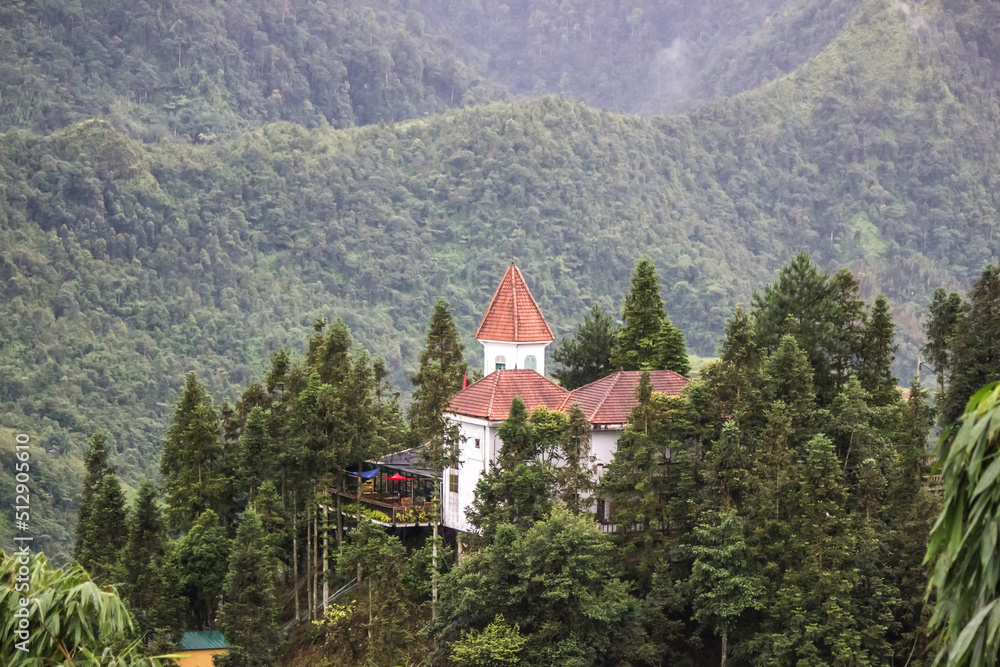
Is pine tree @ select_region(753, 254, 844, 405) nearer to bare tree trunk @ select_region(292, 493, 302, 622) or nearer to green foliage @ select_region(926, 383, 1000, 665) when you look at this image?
bare tree trunk @ select_region(292, 493, 302, 622)

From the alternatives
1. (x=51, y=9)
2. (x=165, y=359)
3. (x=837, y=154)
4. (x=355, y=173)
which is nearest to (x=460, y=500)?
(x=165, y=359)

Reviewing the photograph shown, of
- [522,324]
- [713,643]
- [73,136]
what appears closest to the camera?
[713,643]

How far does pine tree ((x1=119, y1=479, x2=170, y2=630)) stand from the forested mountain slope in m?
34.3

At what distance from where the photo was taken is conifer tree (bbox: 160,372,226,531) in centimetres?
4703

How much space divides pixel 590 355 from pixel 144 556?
659 inches

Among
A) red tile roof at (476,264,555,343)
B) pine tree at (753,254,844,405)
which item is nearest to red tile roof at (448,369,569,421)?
red tile roof at (476,264,555,343)

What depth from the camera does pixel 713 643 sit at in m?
38.5

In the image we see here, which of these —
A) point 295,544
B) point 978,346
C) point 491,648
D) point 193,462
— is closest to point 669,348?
point 978,346

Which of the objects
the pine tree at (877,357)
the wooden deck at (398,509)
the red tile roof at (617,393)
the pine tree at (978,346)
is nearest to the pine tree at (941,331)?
the pine tree at (877,357)

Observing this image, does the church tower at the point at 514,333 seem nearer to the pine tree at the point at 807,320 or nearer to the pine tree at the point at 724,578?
the pine tree at the point at 807,320

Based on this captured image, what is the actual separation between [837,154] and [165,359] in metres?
82.0

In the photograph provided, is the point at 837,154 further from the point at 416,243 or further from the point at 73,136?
the point at 73,136

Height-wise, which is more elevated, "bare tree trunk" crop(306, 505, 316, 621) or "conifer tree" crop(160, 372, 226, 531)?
"conifer tree" crop(160, 372, 226, 531)

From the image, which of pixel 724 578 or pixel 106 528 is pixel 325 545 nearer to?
pixel 106 528
